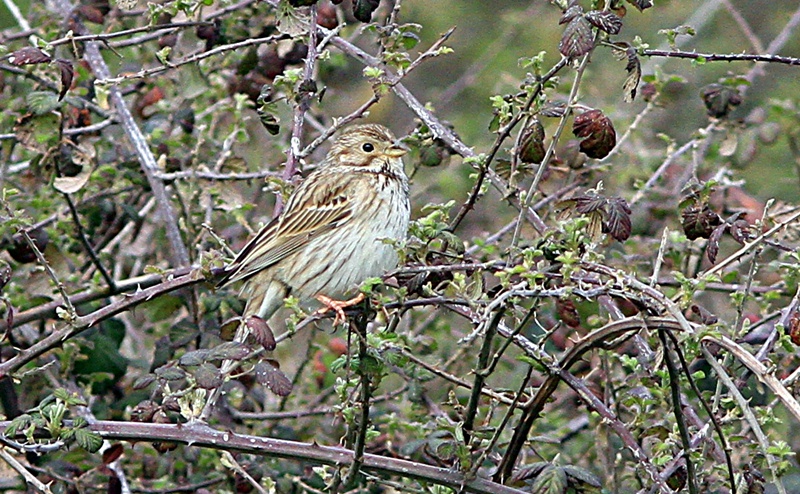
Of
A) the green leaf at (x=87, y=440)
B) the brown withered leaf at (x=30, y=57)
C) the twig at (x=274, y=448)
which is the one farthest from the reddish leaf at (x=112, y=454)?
the brown withered leaf at (x=30, y=57)

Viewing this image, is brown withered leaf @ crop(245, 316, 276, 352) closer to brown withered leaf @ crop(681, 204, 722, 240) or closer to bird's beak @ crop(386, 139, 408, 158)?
brown withered leaf @ crop(681, 204, 722, 240)

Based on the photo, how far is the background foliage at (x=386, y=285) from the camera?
10.0 feet

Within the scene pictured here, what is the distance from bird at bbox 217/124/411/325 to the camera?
4.27 meters

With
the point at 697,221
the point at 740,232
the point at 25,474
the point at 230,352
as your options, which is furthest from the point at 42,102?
the point at 740,232

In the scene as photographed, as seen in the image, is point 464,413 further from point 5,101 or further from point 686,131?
point 686,131

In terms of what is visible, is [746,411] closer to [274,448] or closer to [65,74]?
[274,448]

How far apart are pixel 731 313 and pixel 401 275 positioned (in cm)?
375

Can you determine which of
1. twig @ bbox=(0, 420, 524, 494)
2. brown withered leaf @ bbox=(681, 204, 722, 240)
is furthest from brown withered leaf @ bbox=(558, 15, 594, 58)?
twig @ bbox=(0, 420, 524, 494)

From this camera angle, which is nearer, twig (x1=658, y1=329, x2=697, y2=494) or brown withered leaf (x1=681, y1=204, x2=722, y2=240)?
twig (x1=658, y1=329, x2=697, y2=494)

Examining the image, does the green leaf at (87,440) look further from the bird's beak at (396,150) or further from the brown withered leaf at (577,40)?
the bird's beak at (396,150)

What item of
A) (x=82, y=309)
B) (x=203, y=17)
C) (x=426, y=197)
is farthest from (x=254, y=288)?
(x=426, y=197)

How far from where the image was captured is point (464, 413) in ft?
11.3

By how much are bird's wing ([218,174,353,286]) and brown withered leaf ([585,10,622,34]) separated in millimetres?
1650

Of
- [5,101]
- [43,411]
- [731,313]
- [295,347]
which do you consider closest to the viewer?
[43,411]
